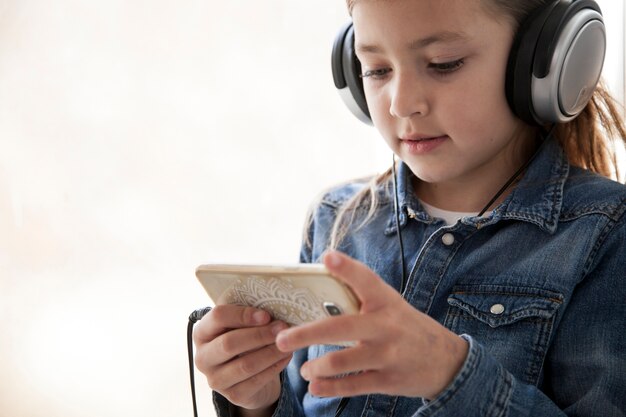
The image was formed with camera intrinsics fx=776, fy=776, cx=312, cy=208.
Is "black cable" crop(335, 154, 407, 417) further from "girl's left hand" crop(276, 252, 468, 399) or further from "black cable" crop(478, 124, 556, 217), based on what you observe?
"girl's left hand" crop(276, 252, 468, 399)

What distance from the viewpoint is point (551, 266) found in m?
0.94

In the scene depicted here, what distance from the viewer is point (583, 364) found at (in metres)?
0.90

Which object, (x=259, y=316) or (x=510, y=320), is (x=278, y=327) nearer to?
(x=259, y=316)

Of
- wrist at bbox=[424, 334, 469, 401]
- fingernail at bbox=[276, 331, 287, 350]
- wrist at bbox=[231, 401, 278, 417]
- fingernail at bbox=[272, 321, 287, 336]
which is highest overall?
fingernail at bbox=[276, 331, 287, 350]

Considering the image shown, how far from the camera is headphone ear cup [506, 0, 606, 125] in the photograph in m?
0.90

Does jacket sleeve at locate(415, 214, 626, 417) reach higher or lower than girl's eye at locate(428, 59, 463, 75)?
lower

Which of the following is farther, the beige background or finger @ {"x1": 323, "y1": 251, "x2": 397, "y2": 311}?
the beige background

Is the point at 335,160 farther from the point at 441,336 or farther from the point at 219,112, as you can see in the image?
the point at 441,336

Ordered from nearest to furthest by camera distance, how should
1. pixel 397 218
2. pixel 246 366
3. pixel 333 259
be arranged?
pixel 333 259, pixel 246 366, pixel 397 218

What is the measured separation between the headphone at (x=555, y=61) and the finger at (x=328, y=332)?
0.40 metres

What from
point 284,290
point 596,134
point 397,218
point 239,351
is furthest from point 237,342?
point 596,134

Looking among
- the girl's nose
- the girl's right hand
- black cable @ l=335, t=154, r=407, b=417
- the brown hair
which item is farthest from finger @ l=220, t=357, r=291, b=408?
the brown hair

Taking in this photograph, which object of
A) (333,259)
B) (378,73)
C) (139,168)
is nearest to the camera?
(333,259)

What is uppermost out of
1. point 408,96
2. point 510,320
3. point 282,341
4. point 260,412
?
point 408,96
